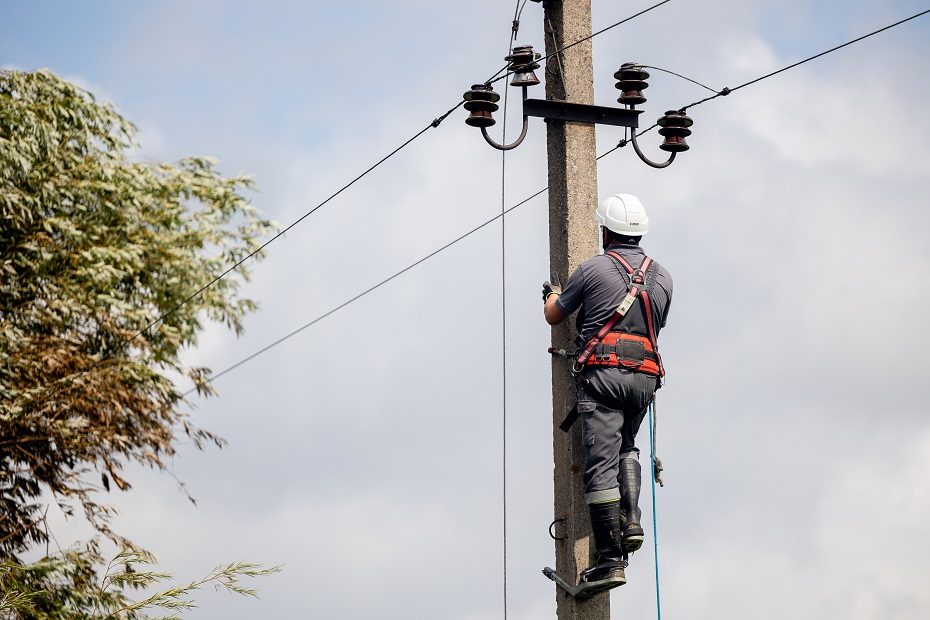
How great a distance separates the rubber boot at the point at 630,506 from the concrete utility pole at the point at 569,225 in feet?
0.79

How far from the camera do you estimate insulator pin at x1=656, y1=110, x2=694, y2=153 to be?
9898 mm

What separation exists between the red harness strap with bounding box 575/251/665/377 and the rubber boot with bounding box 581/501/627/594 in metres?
0.82

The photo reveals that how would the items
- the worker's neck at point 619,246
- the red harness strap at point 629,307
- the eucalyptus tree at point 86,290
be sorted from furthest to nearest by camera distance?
the eucalyptus tree at point 86,290 → the worker's neck at point 619,246 → the red harness strap at point 629,307

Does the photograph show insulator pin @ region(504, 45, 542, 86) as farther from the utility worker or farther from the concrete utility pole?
the utility worker

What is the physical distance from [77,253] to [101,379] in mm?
1938

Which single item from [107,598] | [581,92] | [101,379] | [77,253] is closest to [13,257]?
[77,253]

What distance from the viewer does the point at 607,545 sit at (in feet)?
28.5

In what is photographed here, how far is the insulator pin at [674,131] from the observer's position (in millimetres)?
9898

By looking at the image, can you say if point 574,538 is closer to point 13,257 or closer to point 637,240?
point 637,240

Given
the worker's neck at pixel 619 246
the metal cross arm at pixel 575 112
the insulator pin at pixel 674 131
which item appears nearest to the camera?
the worker's neck at pixel 619 246

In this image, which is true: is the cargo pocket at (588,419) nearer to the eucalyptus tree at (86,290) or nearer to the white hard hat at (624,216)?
the white hard hat at (624,216)

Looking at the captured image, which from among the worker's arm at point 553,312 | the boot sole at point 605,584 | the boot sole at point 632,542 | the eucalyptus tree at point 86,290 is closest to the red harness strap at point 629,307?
the worker's arm at point 553,312

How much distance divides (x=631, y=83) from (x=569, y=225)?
3.93ft

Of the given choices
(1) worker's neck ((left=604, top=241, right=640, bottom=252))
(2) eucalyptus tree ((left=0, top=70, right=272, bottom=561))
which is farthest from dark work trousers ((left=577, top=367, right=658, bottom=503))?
(2) eucalyptus tree ((left=0, top=70, right=272, bottom=561))
